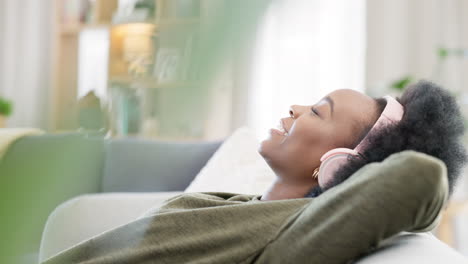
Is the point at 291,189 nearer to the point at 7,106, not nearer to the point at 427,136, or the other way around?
the point at 427,136

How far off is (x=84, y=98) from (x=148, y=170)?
1879 mm

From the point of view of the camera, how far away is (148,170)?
1979mm

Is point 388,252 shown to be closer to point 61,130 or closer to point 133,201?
point 61,130

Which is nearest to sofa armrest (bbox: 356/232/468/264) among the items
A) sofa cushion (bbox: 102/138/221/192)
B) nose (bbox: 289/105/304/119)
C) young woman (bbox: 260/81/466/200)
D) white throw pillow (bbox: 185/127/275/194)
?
young woman (bbox: 260/81/466/200)

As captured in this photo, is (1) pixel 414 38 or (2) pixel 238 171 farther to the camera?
(1) pixel 414 38

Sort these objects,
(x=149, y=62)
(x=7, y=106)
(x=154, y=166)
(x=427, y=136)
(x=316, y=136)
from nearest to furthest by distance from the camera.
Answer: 1. (x=149, y=62)
2. (x=7, y=106)
3. (x=427, y=136)
4. (x=316, y=136)
5. (x=154, y=166)

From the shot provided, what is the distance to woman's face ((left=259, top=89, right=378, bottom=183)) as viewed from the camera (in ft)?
3.04

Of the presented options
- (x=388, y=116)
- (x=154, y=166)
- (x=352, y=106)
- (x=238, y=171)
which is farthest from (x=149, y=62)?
(x=154, y=166)

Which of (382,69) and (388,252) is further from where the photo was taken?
(382,69)

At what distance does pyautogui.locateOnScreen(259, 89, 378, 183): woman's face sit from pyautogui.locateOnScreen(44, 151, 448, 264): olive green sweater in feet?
0.70

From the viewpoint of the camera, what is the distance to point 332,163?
77cm

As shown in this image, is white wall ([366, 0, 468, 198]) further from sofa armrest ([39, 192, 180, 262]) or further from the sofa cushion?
sofa armrest ([39, 192, 180, 262])

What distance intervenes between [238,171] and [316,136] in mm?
578

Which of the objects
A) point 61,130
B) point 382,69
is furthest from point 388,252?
point 382,69
